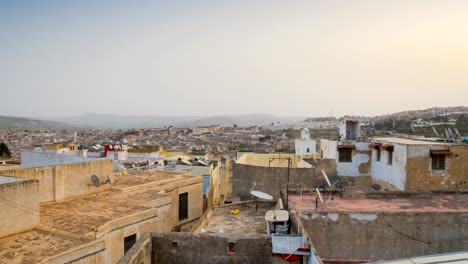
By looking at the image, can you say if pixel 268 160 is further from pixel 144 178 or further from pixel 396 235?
pixel 396 235

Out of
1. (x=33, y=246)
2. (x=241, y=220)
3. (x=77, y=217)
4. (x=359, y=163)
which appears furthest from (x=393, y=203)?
(x=33, y=246)

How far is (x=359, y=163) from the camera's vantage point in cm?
2109

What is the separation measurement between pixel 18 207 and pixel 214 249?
6.16 metres

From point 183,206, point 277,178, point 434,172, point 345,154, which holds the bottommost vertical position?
point 183,206

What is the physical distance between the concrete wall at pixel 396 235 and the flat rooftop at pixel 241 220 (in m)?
2.08

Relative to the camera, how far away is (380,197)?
14273 mm

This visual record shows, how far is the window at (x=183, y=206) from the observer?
59.2 feet

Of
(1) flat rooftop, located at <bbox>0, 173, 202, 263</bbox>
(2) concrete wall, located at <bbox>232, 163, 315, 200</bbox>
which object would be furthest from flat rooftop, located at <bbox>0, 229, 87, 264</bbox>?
(2) concrete wall, located at <bbox>232, 163, 315, 200</bbox>

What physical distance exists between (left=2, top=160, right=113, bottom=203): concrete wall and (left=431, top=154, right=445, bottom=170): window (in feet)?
45.5

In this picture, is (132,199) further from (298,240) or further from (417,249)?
(417,249)

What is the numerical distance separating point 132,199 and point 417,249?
10180 millimetres

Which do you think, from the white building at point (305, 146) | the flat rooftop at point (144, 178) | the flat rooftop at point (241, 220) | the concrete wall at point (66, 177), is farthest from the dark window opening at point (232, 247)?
the white building at point (305, 146)

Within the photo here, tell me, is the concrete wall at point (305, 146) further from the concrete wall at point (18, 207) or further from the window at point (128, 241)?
the concrete wall at point (18, 207)

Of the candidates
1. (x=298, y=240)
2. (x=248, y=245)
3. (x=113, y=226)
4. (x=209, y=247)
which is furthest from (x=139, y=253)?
(x=113, y=226)
